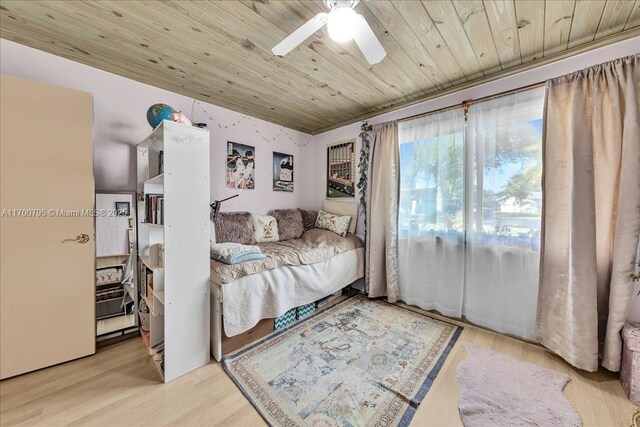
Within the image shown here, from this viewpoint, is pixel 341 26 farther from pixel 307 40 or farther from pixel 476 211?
pixel 476 211

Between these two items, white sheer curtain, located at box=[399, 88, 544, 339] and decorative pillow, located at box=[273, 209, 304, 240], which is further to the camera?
decorative pillow, located at box=[273, 209, 304, 240]

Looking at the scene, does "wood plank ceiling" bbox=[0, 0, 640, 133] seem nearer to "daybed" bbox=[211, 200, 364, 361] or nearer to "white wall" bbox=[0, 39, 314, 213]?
"white wall" bbox=[0, 39, 314, 213]

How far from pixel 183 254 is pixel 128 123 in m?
1.52

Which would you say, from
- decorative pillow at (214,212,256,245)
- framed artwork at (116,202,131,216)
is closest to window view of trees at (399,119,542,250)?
decorative pillow at (214,212,256,245)

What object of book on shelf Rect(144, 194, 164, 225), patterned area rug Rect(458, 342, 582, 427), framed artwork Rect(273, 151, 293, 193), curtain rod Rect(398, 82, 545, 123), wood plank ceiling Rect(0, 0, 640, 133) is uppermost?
wood plank ceiling Rect(0, 0, 640, 133)

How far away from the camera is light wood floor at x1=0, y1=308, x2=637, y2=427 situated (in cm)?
132

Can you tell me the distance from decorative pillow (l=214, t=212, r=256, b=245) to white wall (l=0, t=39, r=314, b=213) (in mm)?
268

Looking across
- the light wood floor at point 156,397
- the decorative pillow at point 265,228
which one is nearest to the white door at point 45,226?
the light wood floor at point 156,397

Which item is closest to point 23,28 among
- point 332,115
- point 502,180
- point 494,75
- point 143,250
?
point 143,250

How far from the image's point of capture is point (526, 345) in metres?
2.03

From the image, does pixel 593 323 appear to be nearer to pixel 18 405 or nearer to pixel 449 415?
pixel 449 415

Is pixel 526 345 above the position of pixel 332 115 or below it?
below

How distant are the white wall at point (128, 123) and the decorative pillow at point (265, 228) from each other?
0.29 metres

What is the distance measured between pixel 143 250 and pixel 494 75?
11.6ft
